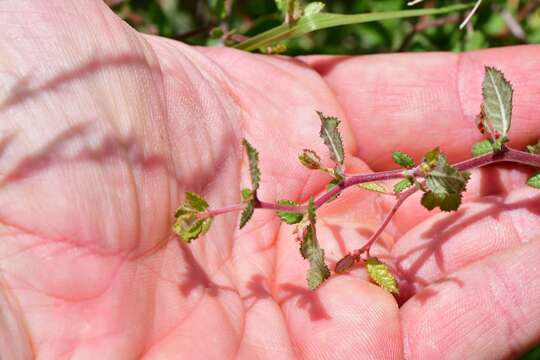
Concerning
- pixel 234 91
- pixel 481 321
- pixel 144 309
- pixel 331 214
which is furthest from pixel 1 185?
pixel 481 321

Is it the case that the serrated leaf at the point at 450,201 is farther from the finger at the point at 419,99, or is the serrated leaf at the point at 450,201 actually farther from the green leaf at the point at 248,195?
the finger at the point at 419,99

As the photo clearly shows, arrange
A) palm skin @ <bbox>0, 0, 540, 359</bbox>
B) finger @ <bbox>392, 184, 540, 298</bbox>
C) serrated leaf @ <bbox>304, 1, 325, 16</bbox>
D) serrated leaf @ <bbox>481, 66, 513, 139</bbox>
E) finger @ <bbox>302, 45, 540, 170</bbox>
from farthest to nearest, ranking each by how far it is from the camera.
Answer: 1. finger @ <bbox>302, 45, 540, 170</bbox>
2. serrated leaf @ <bbox>304, 1, 325, 16</bbox>
3. finger @ <bbox>392, 184, 540, 298</bbox>
4. serrated leaf @ <bbox>481, 66, 513, 139</bbox>
5. palm skin @ <bbox>0, 0, 540, 359</bbox>

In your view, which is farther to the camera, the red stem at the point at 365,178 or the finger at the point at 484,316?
the finger at the point at 484,316

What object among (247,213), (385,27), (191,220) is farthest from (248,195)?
(385,27)

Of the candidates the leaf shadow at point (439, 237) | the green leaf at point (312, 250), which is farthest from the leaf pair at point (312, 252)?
the leaf shadow at point (439, 237)

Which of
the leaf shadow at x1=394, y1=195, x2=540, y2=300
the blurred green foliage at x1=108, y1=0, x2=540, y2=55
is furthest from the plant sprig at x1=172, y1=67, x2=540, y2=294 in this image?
the blurred green foliage at x1=108, y1=0, x2=540, y2=55

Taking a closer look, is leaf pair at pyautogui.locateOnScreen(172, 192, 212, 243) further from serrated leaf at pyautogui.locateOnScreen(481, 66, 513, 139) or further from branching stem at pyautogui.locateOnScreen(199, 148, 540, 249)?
serrated leaf at pyautogui.locateOnScreen(481, 66, 513, 139)

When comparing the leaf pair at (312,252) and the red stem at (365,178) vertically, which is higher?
the red stem at (365,178)
